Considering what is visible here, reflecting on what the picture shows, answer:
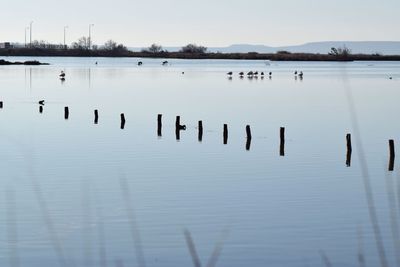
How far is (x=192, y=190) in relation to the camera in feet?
87.8

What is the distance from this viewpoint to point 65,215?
21.7 meters

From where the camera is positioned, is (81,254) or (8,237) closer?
(81,254)

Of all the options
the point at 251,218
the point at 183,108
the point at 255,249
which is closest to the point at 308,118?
the point at 183,108

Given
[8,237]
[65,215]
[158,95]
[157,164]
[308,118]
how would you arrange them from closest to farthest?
[8,237], [65,215], [157,164], [308,118], [158,95]

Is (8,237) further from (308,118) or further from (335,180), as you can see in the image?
(308,118)

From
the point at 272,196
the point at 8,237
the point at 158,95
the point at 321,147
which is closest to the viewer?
the point at 8,237

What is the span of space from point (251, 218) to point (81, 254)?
19.1 ft

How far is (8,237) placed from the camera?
61.6 feet

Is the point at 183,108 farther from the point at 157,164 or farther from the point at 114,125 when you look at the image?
the point at 157,164

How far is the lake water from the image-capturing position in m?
17.8

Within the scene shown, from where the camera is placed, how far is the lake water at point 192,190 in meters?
17.8

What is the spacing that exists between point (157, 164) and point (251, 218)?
1184cm

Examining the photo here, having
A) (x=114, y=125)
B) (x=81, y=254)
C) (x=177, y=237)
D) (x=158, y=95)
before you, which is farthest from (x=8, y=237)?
(x=158, y=95)

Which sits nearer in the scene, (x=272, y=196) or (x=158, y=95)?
(x=272, y=196)
